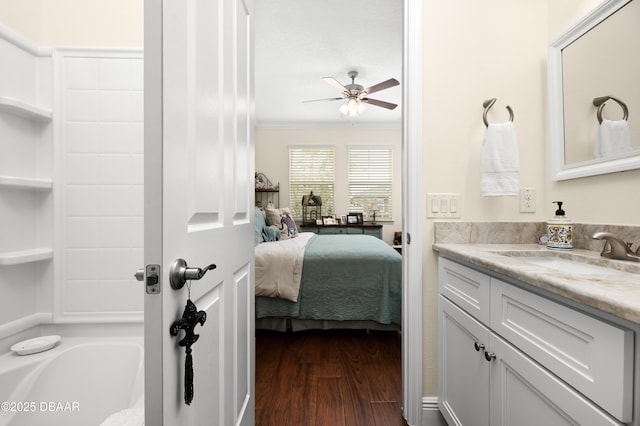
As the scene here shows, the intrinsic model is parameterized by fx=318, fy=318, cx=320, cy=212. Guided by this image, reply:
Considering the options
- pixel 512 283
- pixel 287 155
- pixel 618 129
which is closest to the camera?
pixel 512 283

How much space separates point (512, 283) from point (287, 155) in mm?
5168

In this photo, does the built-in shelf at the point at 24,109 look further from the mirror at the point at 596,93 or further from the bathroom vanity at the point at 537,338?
the mirror at the point at 596,93

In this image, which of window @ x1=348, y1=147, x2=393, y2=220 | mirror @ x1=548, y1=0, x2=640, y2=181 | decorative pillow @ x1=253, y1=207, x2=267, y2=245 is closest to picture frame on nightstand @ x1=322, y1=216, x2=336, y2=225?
window @ x1=348, y1=147, x2=393, y2=220

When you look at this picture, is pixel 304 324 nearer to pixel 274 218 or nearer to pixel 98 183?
pixel 274 218

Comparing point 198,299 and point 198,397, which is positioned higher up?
point 198,299

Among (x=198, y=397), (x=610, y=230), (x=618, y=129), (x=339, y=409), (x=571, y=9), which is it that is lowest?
(x=339, y=409)

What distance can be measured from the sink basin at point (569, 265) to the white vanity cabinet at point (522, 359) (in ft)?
0.75

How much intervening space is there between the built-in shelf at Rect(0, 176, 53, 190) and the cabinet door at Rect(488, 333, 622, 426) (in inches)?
74.0

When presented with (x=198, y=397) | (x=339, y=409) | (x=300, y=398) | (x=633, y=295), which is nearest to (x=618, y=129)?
(x=633, y=295)

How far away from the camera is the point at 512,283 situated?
0.96 meters

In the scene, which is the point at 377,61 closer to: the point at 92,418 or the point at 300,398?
Result: the point at 300,398

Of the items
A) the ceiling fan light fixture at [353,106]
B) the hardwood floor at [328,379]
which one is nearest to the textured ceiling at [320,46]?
the ceiling fan light fixture at [353,106]

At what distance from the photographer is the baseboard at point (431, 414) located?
5.10 feet

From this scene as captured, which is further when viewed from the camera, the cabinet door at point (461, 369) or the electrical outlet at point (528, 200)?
the electrical outlet at point (528, 200)
